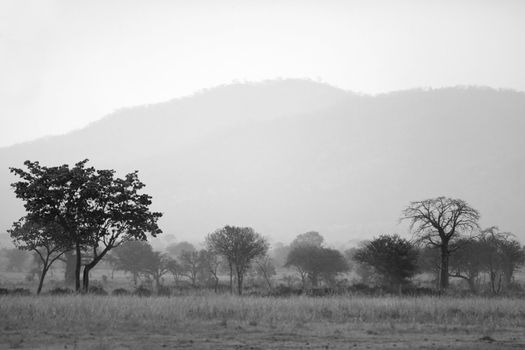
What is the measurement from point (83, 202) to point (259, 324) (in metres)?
17.3

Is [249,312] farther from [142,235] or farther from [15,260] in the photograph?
[15,260]

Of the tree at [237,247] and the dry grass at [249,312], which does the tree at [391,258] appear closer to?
the tree at [237,247]

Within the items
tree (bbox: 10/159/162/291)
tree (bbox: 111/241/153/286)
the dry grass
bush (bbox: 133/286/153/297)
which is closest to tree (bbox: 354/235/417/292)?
the dry grass

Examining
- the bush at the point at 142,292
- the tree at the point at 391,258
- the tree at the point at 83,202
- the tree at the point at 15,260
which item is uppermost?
the tree at the point at 83,202

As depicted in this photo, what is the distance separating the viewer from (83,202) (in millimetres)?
33656

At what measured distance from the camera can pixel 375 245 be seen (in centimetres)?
4697

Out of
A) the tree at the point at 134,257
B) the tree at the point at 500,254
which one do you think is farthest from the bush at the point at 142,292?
the tree at the point at 500,254

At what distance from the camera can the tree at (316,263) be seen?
63.6 metres

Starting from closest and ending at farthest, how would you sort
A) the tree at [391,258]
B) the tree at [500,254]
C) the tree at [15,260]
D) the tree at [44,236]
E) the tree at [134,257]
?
1. the tree at [44,236]
2. the tree at [391,258]
3. the tree at [500,254]
4. the tree at [134,257]
5. the tree at [15,260]

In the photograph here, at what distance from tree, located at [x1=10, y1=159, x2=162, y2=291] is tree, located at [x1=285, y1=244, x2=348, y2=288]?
3136 centimetres

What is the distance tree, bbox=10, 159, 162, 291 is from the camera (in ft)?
106

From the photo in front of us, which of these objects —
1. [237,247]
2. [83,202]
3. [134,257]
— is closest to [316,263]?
[237,247]

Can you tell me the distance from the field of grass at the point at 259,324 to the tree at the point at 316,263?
3586 centimetres

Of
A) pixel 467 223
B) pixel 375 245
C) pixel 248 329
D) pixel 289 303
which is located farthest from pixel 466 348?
pixel 375 245
